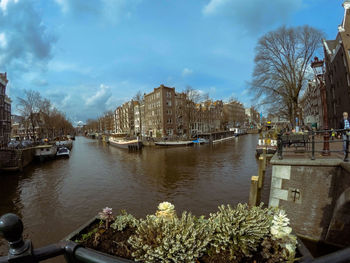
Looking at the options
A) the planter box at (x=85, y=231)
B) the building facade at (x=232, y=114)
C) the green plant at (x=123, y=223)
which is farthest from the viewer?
the building facade at (x=232, y=114)

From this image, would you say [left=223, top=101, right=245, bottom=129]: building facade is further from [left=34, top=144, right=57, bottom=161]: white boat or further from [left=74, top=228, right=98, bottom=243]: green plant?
[left=74, top=228, right=98, bottom=243]: green plant

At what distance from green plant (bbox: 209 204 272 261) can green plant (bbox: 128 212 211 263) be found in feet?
0.55

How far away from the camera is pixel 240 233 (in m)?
2.62

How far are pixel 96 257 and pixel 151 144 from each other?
48.5 meters

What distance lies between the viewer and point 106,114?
4407 inches

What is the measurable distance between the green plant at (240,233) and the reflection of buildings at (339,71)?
3172 centimetres

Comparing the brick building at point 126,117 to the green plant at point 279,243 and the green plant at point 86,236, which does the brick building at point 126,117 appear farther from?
the green plant at point 279,243

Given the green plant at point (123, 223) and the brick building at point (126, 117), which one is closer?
the green plant at point (123, 223)

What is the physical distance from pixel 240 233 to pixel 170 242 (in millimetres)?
989

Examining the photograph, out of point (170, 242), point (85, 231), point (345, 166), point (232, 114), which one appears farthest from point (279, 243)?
point (232, 114)

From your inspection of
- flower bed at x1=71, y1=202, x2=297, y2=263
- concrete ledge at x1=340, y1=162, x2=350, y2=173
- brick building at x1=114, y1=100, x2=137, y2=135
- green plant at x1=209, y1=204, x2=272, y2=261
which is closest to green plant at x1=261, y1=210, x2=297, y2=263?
flower bed at x1=71, y1=202, x2=297, y2=263

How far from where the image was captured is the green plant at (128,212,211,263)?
93.4 inches

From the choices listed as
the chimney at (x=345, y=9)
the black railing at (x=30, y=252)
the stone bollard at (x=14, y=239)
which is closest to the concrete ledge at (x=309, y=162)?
the black railing at (x=30, y=252)

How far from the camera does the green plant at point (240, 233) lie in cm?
255
